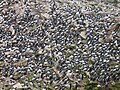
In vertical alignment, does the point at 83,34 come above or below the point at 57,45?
above

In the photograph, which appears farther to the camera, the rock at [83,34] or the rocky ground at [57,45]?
the rock at [83,34]

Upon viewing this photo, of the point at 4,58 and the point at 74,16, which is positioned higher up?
the point at 74,16

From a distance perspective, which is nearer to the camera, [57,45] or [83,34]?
[57,45]

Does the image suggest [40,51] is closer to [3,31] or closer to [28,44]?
[28,44]

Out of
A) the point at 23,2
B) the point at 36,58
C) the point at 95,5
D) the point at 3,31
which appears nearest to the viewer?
the point at 36,58

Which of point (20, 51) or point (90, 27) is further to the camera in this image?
point (90, 27)

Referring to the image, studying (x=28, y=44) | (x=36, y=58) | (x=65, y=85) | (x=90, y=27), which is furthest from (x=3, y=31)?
(x=65, y=85)

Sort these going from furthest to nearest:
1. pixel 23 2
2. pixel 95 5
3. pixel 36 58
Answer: pixel 95 5
pixel 23 2
pixel 36 58

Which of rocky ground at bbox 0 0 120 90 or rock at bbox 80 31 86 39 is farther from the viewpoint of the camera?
rock at bbox 80 31 86 39
